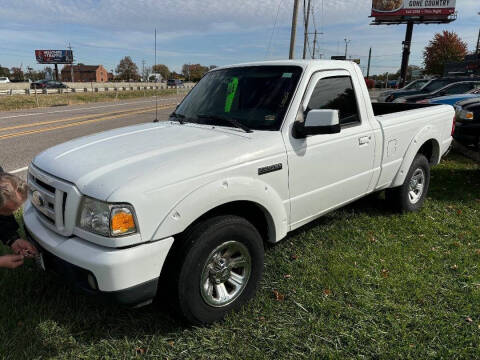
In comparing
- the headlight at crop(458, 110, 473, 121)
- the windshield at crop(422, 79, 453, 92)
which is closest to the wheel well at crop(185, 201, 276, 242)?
the headlight at crop(458, 110, 473, 121)

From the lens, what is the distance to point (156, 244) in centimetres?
221

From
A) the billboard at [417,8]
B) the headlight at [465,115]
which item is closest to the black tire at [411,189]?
the headlight at [465,115]

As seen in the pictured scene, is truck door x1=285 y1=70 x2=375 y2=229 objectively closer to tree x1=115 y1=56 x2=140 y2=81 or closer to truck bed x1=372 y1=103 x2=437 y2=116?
truck bed x1=372 y1=103 x2=437 y2=116

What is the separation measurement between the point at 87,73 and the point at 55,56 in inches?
1113

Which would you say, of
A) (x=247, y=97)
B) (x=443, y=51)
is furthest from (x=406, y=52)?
(x=247, y=97)

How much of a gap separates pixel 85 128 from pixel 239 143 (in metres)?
11.4

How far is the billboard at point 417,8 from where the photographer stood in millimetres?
41375

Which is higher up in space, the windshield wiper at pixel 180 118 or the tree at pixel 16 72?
the tree at pixel 16 72

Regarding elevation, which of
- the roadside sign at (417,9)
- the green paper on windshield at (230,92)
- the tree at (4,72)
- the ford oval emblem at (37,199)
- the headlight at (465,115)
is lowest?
the ford oval emblem at (37,199)

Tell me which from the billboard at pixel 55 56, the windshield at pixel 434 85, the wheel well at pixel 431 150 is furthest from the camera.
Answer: the billboard at pixel 55 56

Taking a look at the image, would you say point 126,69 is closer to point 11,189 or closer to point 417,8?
point 417,8

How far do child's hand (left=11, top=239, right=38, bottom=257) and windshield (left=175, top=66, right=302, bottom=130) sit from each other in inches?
66.9

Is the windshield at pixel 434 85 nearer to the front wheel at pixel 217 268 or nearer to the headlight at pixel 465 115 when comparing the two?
the headlight at pixel 465 115

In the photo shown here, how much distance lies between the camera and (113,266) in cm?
207
